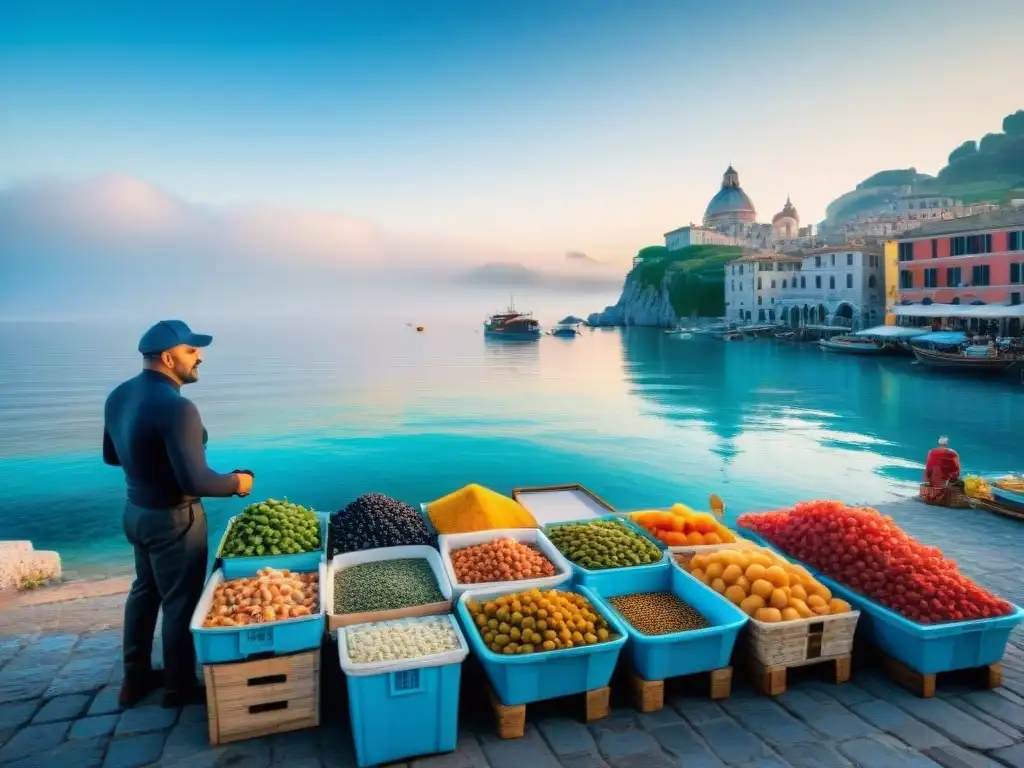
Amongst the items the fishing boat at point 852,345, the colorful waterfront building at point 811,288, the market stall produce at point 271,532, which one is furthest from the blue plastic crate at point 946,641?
the colorful waterfront building at point 811,288

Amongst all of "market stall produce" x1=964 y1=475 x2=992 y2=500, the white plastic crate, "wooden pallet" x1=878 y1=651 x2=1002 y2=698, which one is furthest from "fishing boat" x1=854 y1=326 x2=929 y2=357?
the white plastic crate

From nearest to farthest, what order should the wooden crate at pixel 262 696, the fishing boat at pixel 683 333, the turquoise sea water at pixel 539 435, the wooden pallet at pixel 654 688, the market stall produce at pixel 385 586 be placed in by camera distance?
the wooden crate at pixel 262 696 < the wooden pallet at pixel 654 688 < the market stall produce at pixel 385 586 < the turquoise sea water at pixel 539 435 < the fishing boat at pixel 683 333

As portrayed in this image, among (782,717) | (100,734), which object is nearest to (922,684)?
(782,717)

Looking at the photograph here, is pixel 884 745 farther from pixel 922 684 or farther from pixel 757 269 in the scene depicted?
pixel 757 269

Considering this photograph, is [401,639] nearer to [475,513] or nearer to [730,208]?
[475,513]

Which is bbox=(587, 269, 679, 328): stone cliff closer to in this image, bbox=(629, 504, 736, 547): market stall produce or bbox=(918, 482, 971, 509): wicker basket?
bbox=(918, 482, 971, 509): wicker basket

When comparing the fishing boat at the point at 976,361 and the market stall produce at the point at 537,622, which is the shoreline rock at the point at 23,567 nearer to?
the market stall produce at the point at 537,622

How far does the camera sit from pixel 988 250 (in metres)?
48.1

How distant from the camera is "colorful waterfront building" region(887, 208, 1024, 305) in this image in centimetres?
4678

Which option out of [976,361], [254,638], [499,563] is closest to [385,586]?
[499,563]

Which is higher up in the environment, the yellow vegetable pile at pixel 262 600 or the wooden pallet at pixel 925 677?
the yellow vegetable pile at pixel 262 600

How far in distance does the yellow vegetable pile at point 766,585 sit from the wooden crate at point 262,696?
303cm

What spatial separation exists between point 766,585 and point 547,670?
1.85 metres

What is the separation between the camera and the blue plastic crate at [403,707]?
4.00 meters
